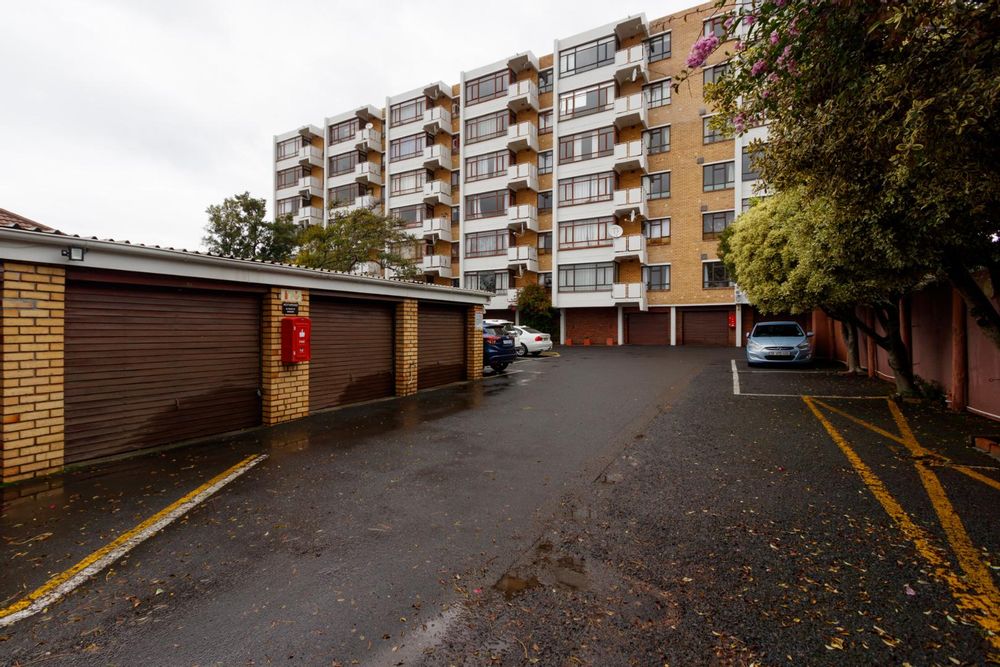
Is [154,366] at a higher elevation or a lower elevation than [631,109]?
lower

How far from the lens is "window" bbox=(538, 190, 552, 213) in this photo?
33500 mm

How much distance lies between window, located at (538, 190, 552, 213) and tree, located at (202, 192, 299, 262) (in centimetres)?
1974

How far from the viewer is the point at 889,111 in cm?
365

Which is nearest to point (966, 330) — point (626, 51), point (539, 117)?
point (626, 51)

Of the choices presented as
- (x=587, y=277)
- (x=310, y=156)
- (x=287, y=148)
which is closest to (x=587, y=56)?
(x=587, y=277)

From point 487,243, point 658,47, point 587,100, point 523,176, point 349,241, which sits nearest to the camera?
point 349,241

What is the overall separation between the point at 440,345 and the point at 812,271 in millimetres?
8995

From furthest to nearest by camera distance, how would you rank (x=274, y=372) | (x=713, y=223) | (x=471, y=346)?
1. (x=713, y=223)
2. (x=471, y=346)
3. (x=274, y=372)

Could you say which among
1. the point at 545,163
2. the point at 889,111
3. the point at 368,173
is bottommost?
the point at 889,111

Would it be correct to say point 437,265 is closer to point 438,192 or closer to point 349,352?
point 438,192

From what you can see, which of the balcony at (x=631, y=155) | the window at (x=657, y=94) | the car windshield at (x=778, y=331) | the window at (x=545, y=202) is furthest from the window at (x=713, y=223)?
the car windshield at (x=778, y=331)

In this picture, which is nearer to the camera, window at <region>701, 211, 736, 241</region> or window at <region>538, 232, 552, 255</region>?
window at <region>701, 211, 736, 241</region>

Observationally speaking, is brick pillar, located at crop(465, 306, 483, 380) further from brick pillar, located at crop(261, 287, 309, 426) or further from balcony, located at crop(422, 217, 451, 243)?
balcony, located at crop(422, 217, 451, 243)

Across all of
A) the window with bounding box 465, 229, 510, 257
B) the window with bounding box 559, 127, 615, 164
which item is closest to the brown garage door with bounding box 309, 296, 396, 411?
the window with bounding box 465, 229, 510, 257
